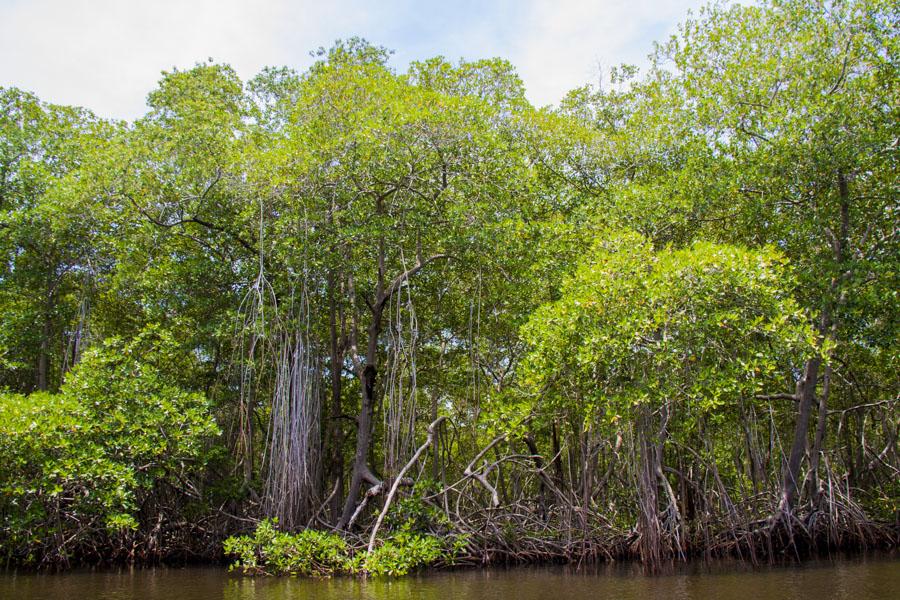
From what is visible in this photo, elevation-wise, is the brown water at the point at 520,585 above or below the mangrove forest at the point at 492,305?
below

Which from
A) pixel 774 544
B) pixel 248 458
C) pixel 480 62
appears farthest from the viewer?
pixel 480 62

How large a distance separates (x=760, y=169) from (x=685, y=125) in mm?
1124

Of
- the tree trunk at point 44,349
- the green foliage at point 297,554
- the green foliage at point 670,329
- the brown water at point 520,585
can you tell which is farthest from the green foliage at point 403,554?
the tree trunk at point 44,349

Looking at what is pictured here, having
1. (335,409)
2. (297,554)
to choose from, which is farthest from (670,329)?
(335,409)

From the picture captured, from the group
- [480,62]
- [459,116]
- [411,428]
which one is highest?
[480,62]

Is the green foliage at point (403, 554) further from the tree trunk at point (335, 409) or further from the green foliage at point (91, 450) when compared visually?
the green foliage at point (91, 450)

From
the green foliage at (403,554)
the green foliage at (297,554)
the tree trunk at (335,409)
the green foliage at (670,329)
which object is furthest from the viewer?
the tree trunk at (335,409)

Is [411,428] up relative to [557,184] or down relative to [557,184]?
down

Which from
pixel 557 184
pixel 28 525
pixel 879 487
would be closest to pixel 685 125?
pixel 557 184

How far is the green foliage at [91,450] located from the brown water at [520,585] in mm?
599

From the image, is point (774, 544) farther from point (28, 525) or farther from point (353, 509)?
point (28, 525)

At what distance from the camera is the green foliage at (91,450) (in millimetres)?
A: 7277

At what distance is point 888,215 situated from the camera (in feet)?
25.5

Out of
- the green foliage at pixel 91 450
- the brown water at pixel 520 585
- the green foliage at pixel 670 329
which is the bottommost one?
the brown water at pixel 520 585
